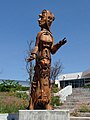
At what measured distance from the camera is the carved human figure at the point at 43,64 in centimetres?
632

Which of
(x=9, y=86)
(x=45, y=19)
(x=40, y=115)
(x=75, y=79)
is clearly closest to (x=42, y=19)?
(x=45, y=19)

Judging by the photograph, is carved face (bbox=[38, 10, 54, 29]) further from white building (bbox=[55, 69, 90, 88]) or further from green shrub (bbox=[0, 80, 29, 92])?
white building (bbox=[55, 69, 90, 88])

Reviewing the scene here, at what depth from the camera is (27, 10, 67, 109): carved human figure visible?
6.32 meters

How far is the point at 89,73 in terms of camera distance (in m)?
46.3

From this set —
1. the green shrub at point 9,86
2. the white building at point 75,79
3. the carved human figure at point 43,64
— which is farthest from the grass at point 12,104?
the white building at point 75,79

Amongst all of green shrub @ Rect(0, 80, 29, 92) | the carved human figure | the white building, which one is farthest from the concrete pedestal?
the white building

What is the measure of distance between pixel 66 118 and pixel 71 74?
45.5 meters

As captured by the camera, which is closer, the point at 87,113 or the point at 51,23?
the point at 51,23

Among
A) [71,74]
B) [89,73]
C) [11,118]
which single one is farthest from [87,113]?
[71,74]

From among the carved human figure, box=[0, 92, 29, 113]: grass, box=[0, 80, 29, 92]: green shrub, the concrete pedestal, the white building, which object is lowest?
the concrete pedestal

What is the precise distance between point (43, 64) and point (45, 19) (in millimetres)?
1116

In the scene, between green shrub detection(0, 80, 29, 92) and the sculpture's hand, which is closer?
the sculpture's hand

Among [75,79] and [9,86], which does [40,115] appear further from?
[75,79]

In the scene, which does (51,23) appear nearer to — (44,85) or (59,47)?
(59,47)
